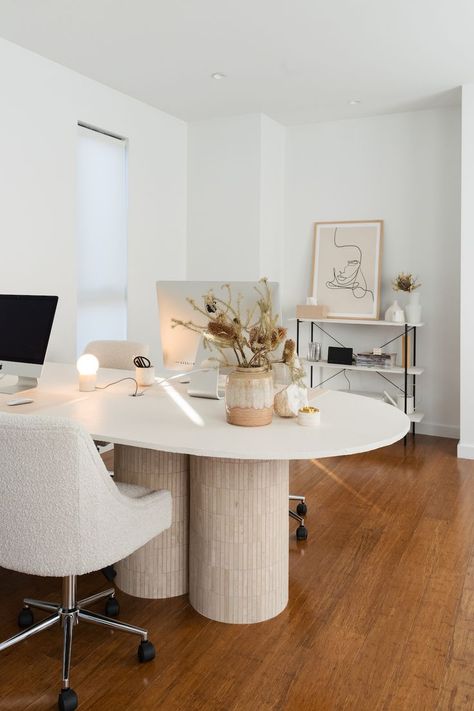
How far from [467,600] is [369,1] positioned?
2901 millimetres

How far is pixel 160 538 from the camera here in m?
2.49

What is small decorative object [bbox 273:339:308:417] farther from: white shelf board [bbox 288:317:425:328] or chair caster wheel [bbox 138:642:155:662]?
white shelf board [bbox 288:317:425:328]

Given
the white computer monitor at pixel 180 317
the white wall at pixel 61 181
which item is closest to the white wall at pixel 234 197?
the white wall at pixel 61 181

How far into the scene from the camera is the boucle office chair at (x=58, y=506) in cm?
170

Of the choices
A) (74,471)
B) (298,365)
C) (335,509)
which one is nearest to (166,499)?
(74,471)

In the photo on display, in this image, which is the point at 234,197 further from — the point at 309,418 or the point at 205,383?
the point at 309,418

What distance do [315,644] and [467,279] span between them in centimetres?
323

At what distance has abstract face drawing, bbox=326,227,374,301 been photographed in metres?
5.53

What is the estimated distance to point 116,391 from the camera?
2.88 m

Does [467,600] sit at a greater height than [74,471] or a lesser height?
lesser

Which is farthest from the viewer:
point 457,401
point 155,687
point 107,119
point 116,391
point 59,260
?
point 457,401

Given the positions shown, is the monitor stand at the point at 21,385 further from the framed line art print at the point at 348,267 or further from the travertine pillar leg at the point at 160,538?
the framed line art print at the point at 348,267

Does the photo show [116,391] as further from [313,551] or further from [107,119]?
[107,119]

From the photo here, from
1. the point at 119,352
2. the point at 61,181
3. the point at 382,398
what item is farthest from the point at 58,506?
the point at 382,398
